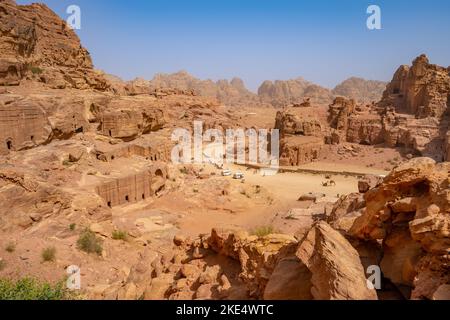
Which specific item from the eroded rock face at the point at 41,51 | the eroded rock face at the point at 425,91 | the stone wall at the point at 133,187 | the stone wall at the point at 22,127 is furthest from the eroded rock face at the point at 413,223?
the eroded rock face at the point at 425,91

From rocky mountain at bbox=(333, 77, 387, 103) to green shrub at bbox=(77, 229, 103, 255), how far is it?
88984mm

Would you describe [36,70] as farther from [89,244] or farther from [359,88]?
[359,88]

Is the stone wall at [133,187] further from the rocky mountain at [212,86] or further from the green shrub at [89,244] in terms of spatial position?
the rocky mountain at [212,86]

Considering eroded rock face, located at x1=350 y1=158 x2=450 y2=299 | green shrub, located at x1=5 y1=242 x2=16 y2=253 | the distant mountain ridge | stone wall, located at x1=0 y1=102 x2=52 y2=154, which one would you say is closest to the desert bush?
stone wall, located at x1=0 y1=102 x2=52 y2=154

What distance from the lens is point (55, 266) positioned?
8.48 metres

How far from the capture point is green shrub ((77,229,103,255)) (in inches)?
383

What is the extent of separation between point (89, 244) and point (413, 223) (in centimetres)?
883

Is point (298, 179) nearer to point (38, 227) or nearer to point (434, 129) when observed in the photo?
point (434, 129)

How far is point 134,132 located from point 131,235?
47.2 ft

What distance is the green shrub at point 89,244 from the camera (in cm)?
973

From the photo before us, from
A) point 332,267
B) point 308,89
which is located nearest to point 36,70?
point 332,267

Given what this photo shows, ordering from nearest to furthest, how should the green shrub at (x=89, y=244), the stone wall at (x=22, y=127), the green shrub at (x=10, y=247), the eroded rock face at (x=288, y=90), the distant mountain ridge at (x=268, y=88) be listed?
the green shrub at (x=10, y=247)
the green shrub at (x=89, y=244)
the stone wall at (x=22, y=127)
the eroded rock face at (x=288, y=90)
the distant mountain ridge at (x=268, y=88)

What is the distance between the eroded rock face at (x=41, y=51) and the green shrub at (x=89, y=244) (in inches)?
551

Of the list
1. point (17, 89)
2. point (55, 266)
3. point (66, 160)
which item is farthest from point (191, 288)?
point (17, 89)
